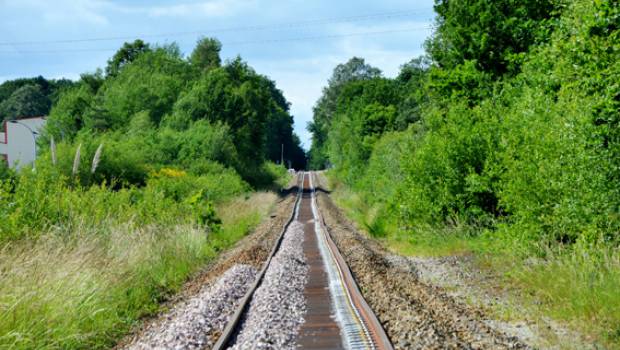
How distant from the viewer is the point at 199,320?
8.95 meters

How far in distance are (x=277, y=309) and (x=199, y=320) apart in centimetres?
135

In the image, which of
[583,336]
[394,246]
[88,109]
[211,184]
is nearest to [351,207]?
[211,184]

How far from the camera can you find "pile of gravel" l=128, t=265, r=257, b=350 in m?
7.97

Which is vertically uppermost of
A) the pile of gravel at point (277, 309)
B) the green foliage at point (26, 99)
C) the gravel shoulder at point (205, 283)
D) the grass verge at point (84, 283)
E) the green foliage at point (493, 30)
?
the green foliage at point (26, 99)

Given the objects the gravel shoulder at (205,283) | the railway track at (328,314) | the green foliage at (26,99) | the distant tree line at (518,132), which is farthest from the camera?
the green foliage at (26,99)

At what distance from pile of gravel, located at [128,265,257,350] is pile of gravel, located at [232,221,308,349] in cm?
38

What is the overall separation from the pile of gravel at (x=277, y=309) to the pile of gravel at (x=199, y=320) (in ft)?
Answer: 1.25

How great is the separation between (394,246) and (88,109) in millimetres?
39658

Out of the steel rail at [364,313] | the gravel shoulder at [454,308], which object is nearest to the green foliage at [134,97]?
the gravel shoulder at [454,308]

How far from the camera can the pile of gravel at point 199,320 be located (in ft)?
26.2

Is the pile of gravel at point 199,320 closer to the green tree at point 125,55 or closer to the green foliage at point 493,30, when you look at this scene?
the green foliage at point 493,30

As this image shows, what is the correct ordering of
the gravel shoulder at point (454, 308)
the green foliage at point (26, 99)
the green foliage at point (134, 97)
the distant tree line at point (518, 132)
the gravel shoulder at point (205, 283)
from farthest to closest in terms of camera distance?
the green foliage at point (26, 99) → the green foliage at point (134, 97) → the distant tree line at point (518, 132) → the gravel shoulder at point (205, 283) → the gravel shoulder at point (454, 308)

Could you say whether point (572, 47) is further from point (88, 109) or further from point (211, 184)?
point (88, 109)

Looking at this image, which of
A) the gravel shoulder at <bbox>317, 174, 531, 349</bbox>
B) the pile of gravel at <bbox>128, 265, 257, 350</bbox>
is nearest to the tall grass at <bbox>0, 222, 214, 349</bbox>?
the pile of gravel at <bbox>128, 265, 257, 350</bbox>
